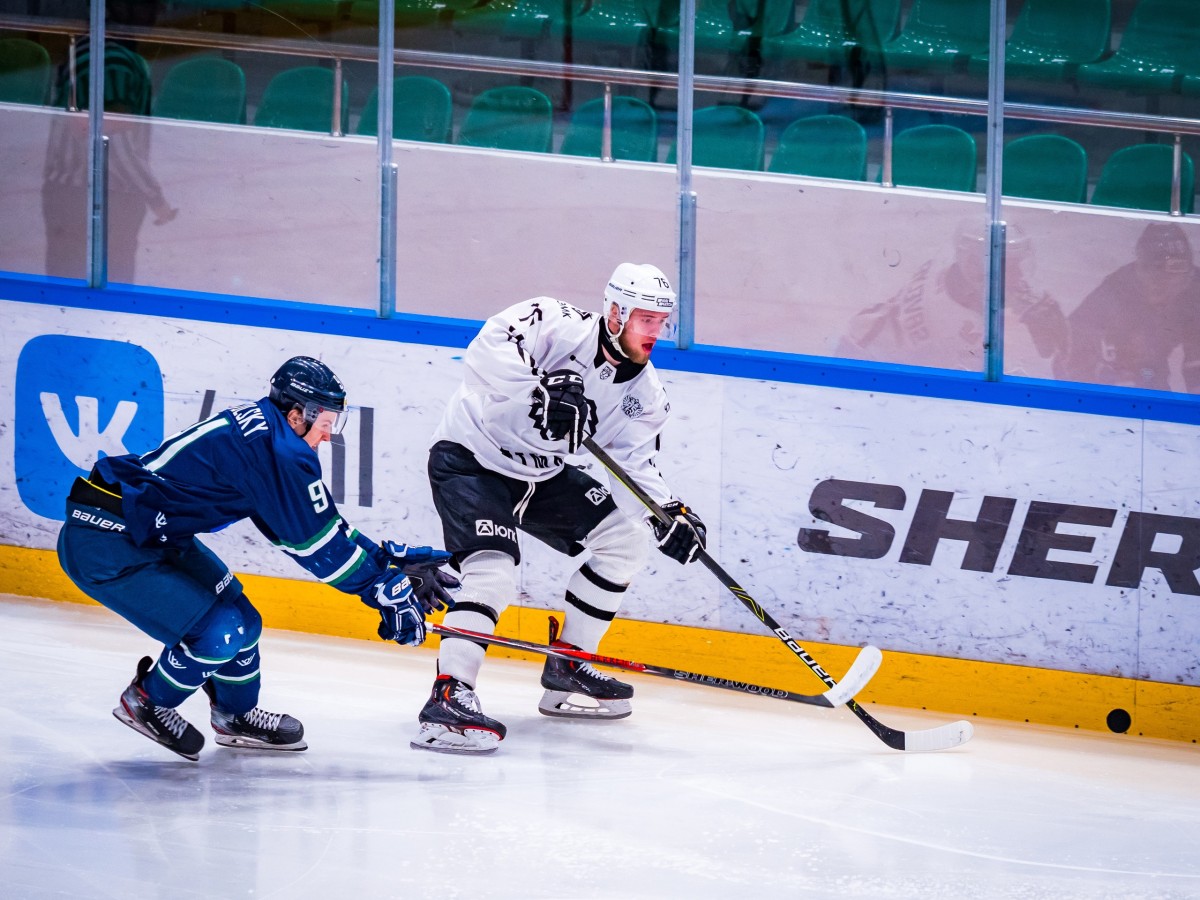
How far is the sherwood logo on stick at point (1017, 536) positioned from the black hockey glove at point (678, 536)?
646 mm

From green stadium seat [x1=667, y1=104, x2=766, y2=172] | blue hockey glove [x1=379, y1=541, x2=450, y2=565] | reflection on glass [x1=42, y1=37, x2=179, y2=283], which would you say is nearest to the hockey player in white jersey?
blue hockey glove [x1=379, y1=541, x2=450, y2=565]

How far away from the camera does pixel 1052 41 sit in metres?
4.48

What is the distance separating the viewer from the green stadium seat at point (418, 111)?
15.2 feet

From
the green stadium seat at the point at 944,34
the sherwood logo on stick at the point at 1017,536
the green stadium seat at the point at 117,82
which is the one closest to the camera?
the sherwood logo on stick at the point at 1017,536

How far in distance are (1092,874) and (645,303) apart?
167 cm

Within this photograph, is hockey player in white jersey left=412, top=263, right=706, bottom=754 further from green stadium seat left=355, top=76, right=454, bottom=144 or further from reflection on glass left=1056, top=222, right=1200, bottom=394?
reflection on glass left=1056, top=222, right=1200, bottom=394

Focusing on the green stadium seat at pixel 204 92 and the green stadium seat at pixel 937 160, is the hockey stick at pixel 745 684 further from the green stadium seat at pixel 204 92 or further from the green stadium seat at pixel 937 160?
the green stadium seat at pixel 204 92

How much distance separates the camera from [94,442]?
4715 mm

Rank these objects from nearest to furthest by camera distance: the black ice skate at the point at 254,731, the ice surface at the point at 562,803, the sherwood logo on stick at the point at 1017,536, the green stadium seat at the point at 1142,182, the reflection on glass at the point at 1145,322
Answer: the ice surface at the point at 562,803 → the black ice skate at the point at 254,731 → the sherwood logo on stick at the point at 1017,536 → the reflection on glass at the point at 1145,322 → the green stadium seat at the point at 1142,182

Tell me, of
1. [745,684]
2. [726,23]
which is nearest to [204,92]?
[726,23]

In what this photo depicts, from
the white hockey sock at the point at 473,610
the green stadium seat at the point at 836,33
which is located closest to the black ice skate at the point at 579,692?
the white hockey sock at the point at 473,610

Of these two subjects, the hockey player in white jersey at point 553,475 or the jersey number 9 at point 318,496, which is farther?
the hockey player in white jersey at point 553,475

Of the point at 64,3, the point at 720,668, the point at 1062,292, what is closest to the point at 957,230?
the point at 1062,292

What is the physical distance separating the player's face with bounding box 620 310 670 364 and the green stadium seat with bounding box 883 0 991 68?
1.41m
